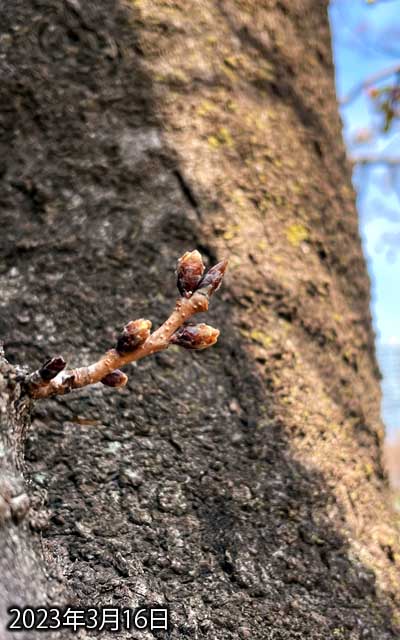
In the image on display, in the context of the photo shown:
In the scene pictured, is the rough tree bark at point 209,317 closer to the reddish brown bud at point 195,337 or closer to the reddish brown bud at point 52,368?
the reddish brown bud at point 52,368

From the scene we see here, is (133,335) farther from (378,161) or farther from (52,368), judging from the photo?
(378,161)

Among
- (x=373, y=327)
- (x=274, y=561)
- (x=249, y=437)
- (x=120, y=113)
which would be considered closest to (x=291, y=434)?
(x=249, y=437)

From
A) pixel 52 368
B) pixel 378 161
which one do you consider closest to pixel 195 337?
pixel 52 368

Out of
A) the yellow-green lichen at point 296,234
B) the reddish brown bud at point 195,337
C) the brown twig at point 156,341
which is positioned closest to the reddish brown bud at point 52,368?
the brown twig at point 156,341

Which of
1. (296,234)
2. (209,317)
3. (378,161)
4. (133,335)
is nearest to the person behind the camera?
(133,335)

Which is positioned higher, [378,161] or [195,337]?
[378,161]

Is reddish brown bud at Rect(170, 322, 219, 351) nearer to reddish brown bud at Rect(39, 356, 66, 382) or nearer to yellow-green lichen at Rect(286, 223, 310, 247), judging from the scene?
reddish brown bud at Rect(39, 356, 66, 382)
